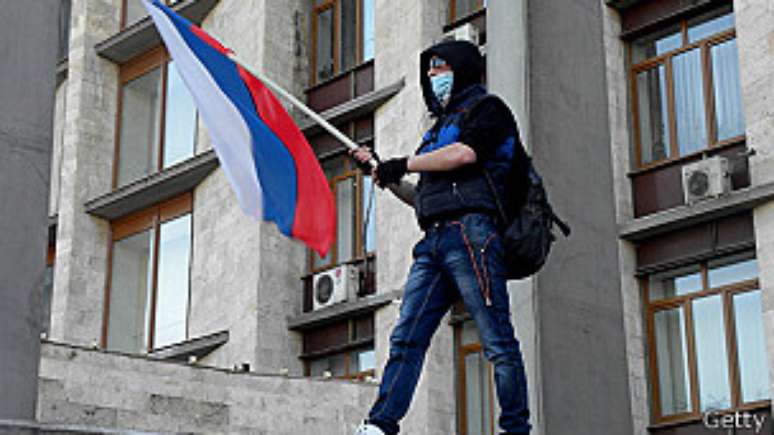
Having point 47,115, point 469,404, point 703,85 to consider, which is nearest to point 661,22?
point 703,85

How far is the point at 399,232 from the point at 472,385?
2.87m

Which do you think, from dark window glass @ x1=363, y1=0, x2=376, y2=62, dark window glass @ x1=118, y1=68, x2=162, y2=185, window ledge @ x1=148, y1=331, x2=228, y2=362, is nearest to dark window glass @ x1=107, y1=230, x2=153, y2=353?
dark window glass @ x1=118, y1=68, x2=162, y2=185

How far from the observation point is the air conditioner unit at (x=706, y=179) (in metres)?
18.1

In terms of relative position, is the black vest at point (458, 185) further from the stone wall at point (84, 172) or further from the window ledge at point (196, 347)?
the stone wall at point (84, 172)

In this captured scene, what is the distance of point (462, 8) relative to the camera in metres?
23.1

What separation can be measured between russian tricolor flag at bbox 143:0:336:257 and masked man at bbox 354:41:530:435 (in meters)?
3.66

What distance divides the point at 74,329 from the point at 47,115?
65.0 feet

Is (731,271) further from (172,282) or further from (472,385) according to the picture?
(172,282)

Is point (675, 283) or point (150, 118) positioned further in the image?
point (150, 118)

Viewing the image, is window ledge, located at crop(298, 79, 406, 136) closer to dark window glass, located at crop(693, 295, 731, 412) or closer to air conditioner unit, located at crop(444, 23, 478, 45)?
air conditioner unit, located at crop(444, 23, 478, 45)

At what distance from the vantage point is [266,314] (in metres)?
23.8

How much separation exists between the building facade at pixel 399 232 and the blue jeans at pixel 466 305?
1545 mm

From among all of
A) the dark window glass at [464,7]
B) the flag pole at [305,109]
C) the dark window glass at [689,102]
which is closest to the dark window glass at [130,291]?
the dark window glass at [464,7]

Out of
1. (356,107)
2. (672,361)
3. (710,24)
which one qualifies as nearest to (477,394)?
(672,361)
